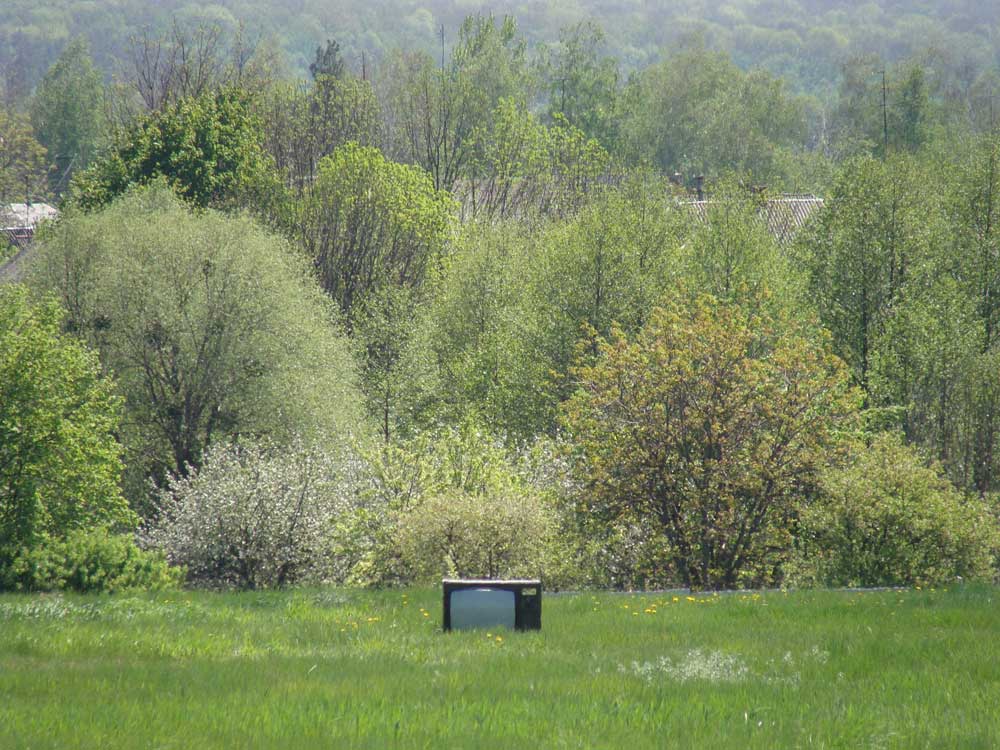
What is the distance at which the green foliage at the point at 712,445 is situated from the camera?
821 inches

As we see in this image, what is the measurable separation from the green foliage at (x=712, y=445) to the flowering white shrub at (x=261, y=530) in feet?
19.7

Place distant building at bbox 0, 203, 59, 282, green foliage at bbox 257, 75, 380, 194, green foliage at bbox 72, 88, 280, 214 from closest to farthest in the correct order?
green foliage at bbox 72, 88, 280, 214, distant building at bbox 0, 203, 59, 282, green foliage at bbox 257, 75, 380, 194

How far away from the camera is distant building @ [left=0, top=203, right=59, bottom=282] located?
4912 centimetres

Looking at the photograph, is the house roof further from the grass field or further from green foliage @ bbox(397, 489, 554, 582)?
the grass field

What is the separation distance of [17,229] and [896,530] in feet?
215

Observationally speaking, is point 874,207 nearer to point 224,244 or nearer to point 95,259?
point 224,244

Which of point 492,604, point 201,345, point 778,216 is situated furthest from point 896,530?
point 778,216

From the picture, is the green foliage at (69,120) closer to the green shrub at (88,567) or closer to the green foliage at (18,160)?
the green foliage at (18,160)

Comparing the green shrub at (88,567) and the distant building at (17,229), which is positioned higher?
the green shrub at (88,567)

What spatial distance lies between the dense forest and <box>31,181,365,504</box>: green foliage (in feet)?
0.32

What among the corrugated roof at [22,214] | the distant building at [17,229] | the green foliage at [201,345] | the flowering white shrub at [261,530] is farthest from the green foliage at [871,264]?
the corrugated roof at [22,214]

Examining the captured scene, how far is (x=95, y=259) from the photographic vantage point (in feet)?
124

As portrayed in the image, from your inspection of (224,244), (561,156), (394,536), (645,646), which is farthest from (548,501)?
(561,156)

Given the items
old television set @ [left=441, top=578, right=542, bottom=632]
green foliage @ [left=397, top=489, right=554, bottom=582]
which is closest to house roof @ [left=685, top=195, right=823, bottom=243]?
green foliage @ [left=397, top=489, right=554, bottom=582]
